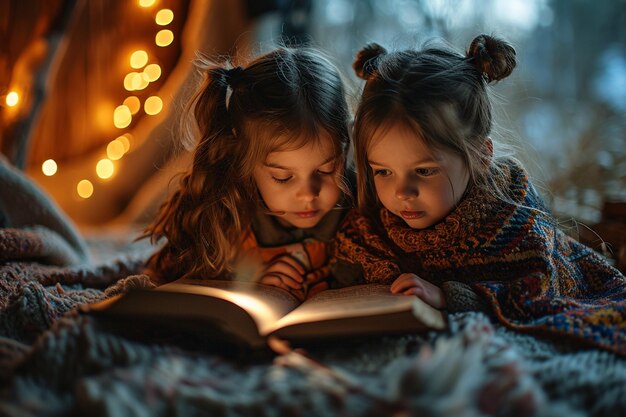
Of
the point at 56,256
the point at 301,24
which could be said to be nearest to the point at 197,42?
the point at 301,24

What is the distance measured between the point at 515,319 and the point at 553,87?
159 cm

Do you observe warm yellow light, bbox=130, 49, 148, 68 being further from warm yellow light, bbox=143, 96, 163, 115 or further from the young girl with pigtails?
the young girl with pigtails

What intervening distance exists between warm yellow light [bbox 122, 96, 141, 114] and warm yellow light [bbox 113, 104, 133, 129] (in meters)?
0.01

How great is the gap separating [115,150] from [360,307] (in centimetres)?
178

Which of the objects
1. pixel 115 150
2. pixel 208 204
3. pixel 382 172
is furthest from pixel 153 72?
pixel 382 172

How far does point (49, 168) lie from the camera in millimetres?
2363

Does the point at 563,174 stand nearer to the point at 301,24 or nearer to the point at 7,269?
the point at 301,24

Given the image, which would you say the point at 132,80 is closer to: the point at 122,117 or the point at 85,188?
the point at 122,117

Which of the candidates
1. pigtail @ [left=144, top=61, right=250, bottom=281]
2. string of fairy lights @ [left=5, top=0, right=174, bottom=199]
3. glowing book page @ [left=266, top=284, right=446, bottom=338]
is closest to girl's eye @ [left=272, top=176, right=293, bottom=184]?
pigtail @ [left=144, top=61, right=250, bottom=281]

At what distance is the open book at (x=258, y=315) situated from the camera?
2.52 feet

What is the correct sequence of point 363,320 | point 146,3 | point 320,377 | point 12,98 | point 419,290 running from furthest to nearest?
point 146,3, point 12,98, point 419,290, point 363,320, point 320,377

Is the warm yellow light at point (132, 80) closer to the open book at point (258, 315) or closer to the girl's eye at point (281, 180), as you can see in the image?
the girl's eye at point (281, 180)

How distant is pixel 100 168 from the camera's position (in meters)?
2.35

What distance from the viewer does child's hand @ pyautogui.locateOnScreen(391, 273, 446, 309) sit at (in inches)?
36.3
